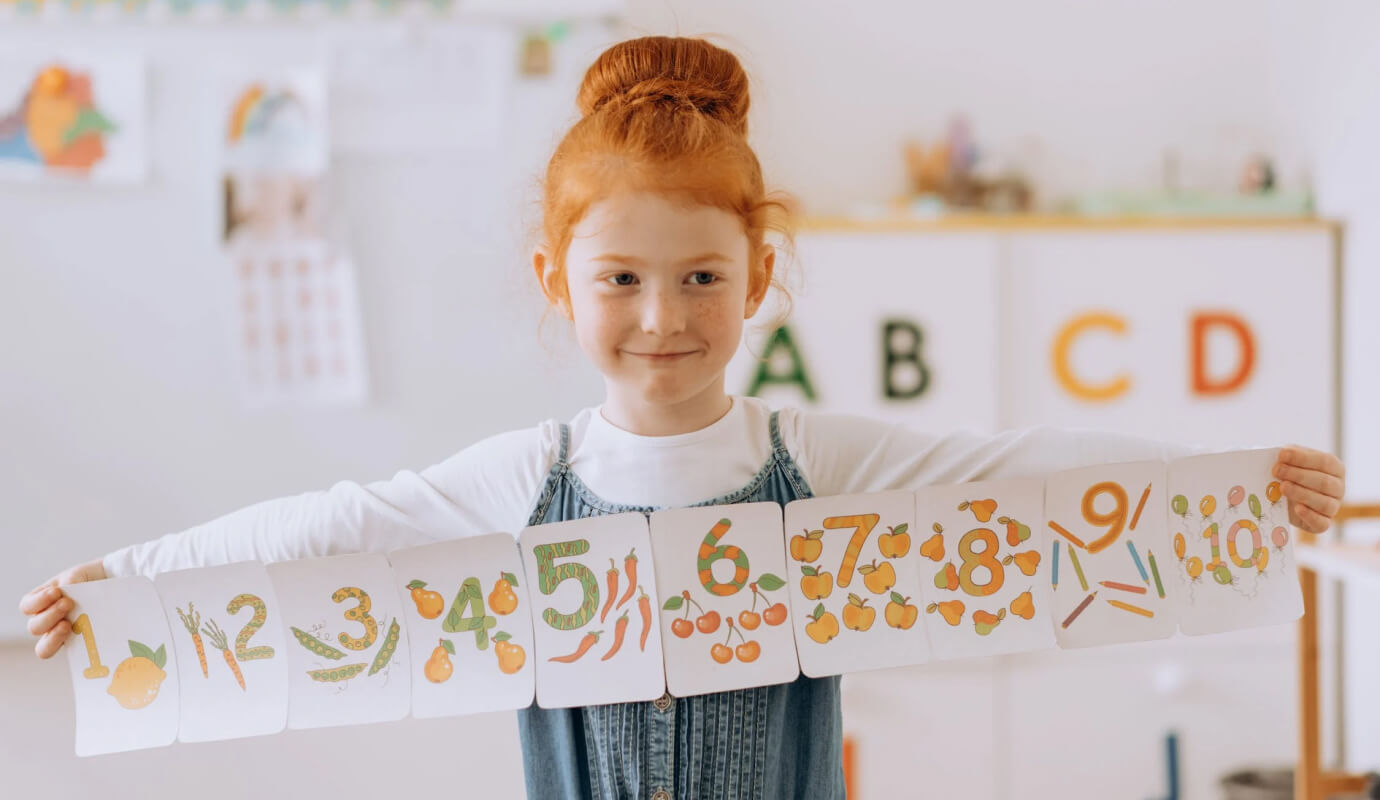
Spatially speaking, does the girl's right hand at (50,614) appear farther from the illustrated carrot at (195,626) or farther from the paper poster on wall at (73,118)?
the paper poster on wall at (73,118)

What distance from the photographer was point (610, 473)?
3.06ft

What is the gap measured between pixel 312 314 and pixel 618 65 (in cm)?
95

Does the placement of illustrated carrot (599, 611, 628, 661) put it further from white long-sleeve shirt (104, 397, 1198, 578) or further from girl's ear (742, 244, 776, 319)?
girl's ear (742, 244, 776, 319)

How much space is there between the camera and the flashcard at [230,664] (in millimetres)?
908

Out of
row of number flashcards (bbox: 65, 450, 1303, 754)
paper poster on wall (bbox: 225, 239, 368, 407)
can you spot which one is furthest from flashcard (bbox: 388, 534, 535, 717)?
paper poster on wall (bbox: 225, 239, 368, 407)

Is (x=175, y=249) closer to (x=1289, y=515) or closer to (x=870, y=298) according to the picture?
(x=870, y=298)

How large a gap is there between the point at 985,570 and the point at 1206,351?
1266 millimetres

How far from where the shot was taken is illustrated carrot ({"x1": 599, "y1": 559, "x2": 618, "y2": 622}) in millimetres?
905

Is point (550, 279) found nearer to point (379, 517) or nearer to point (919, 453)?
point (379, 517)

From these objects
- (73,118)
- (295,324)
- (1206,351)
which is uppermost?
(73,118)

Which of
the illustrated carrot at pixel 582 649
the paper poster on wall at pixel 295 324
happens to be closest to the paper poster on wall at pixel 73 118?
the paper poster on wall at pixel 295 324

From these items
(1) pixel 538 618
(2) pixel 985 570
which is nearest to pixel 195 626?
(1) pixel 538 618

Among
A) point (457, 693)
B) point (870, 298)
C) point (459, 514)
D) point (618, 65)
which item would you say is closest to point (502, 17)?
point (870, 298)

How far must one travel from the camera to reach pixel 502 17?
1707 mm
